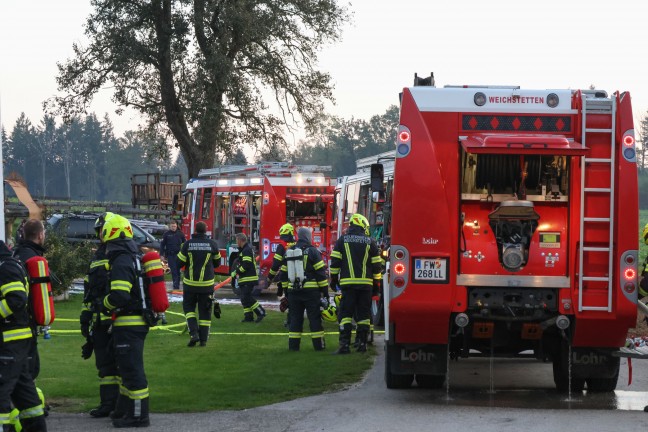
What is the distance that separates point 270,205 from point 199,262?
912 centimetres

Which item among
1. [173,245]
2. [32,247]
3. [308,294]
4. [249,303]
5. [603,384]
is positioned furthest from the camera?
[173,245]

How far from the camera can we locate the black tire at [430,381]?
11375 millimetres

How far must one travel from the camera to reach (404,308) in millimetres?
10086

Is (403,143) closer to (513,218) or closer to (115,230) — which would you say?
(513,218)

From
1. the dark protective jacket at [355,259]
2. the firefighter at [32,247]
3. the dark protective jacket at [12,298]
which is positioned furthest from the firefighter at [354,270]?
the dark protective jacket at [12,298]

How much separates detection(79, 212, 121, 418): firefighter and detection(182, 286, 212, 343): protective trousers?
5185 mm

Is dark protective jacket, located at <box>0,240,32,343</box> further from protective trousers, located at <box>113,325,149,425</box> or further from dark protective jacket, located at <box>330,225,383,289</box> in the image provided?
dark protective jacket, located at <box>330,225,383,289</box>

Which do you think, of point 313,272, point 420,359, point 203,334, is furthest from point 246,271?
point 420,359

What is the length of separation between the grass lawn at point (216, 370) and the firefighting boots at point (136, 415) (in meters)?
0.96

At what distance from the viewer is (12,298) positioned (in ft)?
25.6

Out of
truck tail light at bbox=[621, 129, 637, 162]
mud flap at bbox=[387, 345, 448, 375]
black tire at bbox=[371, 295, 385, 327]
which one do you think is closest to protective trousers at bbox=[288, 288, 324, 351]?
black tire at bbox=[371, 295, 385, 327]

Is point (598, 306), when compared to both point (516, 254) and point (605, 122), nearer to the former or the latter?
point (516, 254)

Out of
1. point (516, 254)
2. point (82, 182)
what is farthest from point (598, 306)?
point (82, 182)

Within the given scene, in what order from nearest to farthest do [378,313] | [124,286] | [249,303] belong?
[124,286] < [378,313] < [249,303]
